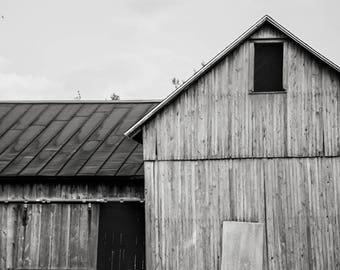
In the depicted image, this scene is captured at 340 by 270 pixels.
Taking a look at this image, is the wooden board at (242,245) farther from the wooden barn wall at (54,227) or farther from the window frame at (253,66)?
the window frame at (253,66)

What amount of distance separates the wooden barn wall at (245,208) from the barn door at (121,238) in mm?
2417

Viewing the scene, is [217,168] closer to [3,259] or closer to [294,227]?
[294,227]

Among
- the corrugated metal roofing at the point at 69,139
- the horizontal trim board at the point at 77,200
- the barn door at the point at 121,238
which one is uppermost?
the corrugated metal roofing at the point at 69,139

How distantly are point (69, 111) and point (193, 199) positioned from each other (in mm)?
7872

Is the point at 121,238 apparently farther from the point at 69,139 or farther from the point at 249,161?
the point at 249,161

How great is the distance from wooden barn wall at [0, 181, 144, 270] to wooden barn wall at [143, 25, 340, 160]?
250cm

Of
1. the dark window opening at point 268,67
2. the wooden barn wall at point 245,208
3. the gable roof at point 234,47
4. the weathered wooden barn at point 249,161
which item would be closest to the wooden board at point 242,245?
the weathered wooden barn at point 249,161

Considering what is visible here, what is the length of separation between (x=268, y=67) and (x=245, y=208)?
3.78 metres

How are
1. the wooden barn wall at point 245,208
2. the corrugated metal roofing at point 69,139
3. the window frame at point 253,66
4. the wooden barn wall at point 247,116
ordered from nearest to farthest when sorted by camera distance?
the wooden barn wall at point 245,208
the wooden barn wall at point 247,116
the window frame at point 253,66
the corrugated metal roofing at point 69,139

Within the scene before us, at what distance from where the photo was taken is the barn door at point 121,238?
14086mm

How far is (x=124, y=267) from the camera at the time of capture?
14227mm

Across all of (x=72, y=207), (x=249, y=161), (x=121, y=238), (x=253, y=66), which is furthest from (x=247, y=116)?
(x=72, y=207)

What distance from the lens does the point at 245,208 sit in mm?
11617

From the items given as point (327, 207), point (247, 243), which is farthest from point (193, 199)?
point (327, 207)
